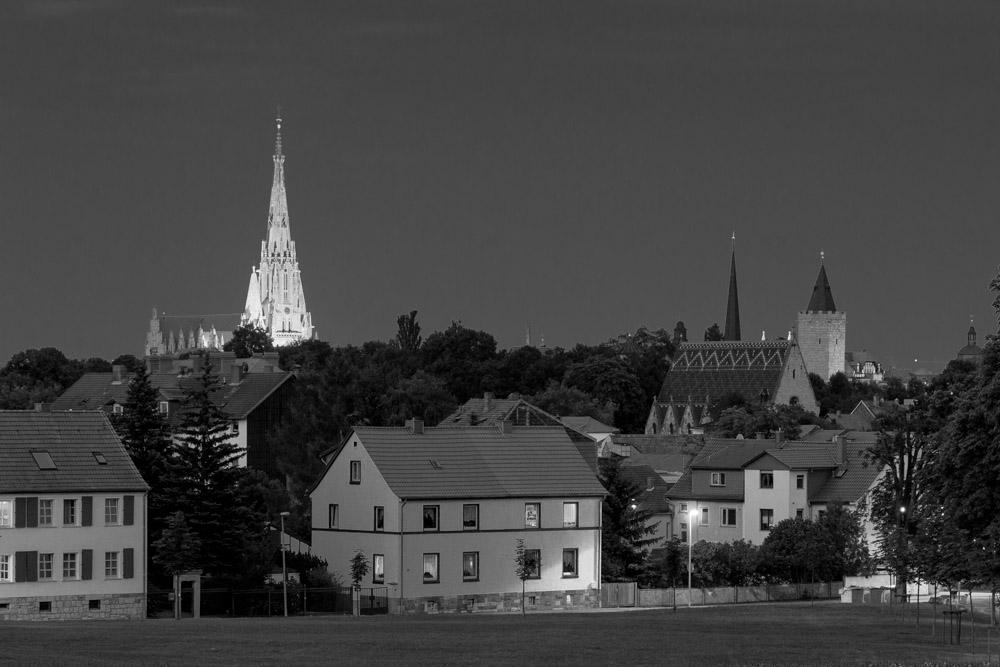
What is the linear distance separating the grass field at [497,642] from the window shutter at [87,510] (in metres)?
10.7

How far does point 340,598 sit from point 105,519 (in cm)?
879

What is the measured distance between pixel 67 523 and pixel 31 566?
6.32 feet

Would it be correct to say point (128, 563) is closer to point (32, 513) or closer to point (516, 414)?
point (32, 513)

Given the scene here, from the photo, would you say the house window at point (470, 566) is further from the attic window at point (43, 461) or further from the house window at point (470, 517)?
the attic window at point (43, 461)

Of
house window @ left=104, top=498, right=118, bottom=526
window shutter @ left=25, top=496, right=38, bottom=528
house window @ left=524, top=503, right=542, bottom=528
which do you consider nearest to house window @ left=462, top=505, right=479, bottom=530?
house window @ left=524, top=503, right=542, bottom=528

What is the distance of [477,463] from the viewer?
68.1 meters

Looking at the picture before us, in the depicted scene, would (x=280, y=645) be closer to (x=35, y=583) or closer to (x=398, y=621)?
(x=398, y=621)

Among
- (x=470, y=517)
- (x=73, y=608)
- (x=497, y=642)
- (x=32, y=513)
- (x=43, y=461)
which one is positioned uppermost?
(x=43, y=461)

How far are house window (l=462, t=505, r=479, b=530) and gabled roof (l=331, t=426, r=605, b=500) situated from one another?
0.53m

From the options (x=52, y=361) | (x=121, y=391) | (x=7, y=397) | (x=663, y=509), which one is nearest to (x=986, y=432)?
(x=663, y=509)

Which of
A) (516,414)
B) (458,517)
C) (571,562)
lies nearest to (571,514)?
(571,562)

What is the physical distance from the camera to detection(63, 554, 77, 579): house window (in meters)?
57.9

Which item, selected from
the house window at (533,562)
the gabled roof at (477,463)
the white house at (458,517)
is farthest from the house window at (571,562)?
the gabled roof at (477,463)

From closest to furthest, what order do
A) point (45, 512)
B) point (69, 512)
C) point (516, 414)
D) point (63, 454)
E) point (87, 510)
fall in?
point (45, 512)
point (69, 512)
point (87, 510)
point (63, 454)
point (516, 414)
